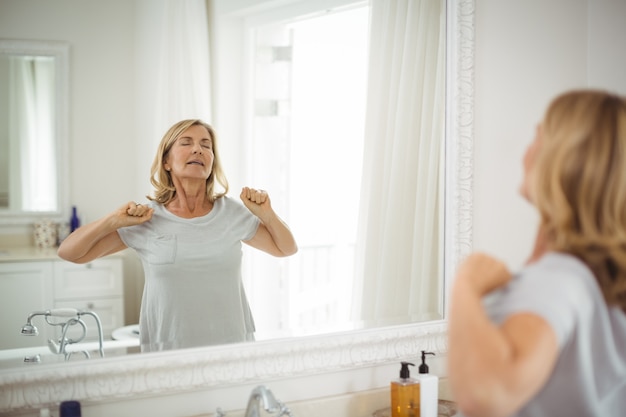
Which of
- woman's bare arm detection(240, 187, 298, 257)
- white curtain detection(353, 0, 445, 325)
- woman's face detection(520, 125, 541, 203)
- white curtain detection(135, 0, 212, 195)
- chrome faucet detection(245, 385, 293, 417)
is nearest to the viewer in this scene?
woman's face detection(520, 125, 541, 203)

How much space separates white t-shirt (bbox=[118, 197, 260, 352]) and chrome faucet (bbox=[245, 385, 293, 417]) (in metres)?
0.16

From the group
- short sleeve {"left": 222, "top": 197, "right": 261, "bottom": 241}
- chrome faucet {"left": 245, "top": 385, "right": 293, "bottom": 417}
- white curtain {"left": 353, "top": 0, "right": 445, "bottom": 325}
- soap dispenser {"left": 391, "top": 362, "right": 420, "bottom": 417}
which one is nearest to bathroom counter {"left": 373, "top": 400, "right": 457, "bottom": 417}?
soap dispenser {"left": 391, "top": 362, "right": 420, "bottom": 417}

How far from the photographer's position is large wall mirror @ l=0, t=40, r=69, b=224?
1.17 meters

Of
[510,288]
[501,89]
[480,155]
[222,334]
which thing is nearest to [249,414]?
[222,334]

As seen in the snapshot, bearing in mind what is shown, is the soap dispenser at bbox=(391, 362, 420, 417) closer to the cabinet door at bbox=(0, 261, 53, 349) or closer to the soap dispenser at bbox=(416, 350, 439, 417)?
the soap dispenser at bbox=(416, 350, 439, 417)

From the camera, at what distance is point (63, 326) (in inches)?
48.7

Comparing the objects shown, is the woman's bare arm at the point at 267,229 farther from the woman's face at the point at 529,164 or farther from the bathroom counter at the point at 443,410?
the woman's face at the point at 529,164

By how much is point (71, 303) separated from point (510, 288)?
2.67 feet

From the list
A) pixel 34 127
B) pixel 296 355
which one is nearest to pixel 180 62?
pixel 34 127

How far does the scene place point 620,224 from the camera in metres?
0.77

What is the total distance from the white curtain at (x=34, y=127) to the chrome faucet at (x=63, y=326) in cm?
19

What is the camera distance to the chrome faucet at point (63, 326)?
1.20m

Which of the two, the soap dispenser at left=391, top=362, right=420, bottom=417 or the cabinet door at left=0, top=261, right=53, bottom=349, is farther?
the soap dispenser at left=391, top=362, right=420, bottom=417

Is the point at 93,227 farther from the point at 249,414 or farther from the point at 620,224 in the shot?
the point at 620,224
